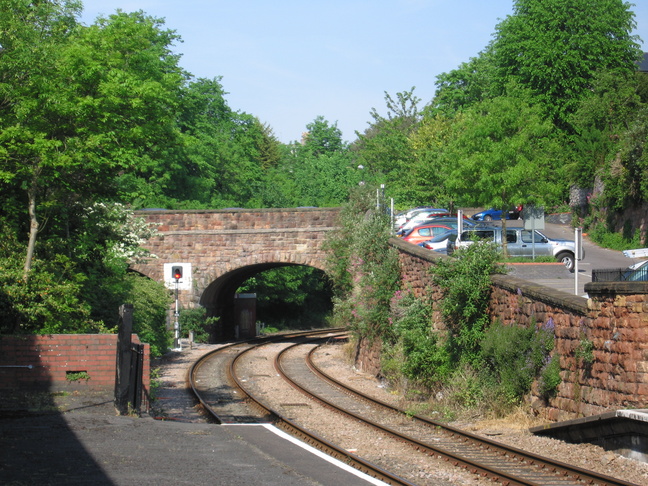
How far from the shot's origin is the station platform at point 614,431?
356 inches

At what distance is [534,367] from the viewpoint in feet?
40.5

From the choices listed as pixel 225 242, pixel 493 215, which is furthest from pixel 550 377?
pixel 493 215

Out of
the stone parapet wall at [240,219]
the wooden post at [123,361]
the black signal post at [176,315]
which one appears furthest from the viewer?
the stone parapet wall at [240,219]

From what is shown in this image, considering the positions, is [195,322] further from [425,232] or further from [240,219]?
[425,232]

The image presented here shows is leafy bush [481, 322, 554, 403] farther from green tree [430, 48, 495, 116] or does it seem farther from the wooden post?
green tree [430, 48, 495, 116]

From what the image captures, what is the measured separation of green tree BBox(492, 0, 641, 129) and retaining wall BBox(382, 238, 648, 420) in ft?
116

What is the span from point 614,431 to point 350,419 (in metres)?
5.45

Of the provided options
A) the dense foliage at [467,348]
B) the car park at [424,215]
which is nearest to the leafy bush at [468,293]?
the dense foliage at [467,348]

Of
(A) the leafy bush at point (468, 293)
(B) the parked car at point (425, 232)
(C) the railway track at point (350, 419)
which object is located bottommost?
(C) the railway track at point (350, 419)

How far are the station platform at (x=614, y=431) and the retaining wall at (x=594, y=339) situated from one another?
14.4 inches

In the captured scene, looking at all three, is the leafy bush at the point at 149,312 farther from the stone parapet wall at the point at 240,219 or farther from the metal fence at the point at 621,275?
the metal fence at the point at 621,275

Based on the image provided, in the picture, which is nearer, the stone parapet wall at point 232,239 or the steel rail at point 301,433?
the steel rail at point 301,433

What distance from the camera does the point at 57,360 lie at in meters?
11.1

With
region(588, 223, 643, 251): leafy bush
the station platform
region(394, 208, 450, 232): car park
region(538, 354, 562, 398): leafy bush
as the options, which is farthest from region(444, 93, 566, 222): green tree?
the station platform
